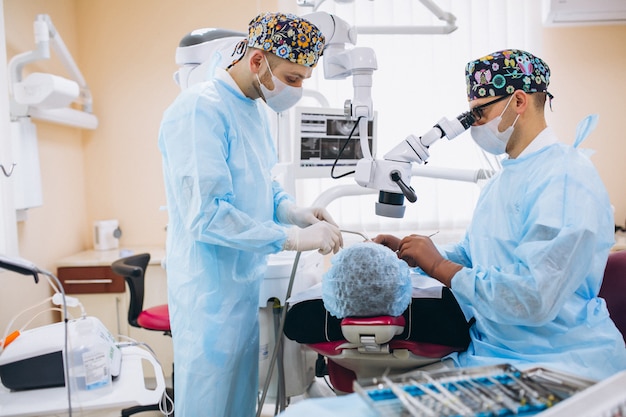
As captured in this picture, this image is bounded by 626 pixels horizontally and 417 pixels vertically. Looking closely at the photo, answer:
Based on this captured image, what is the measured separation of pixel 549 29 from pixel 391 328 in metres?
2.82

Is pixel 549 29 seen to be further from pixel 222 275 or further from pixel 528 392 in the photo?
pixel 528 392

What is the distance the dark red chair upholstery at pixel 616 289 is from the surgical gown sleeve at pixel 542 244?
283 mm

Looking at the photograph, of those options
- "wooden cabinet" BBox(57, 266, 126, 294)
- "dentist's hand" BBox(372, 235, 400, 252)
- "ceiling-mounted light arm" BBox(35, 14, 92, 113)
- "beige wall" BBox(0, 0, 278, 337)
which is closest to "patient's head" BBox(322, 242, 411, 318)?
"dentist's hand" BBox(372, 235, 400, 252)

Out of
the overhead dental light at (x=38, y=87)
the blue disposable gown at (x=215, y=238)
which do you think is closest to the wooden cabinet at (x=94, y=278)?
the overhead dental light at (x=38, y=87)

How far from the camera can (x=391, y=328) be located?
1.17m

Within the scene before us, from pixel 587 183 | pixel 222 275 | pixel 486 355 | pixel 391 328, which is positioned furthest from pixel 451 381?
pixel 222 275

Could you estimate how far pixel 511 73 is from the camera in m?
1.29

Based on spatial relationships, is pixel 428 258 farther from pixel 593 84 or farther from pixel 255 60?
pixel 593 84

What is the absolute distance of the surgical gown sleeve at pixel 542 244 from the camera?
1090mm

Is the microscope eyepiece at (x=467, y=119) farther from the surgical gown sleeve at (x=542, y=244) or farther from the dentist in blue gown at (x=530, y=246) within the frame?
the surgical gown sleeve at (x=542, y=244)

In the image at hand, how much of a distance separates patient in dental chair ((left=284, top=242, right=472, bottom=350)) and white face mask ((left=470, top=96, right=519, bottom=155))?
1.31 ft

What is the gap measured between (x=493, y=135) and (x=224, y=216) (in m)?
0.72

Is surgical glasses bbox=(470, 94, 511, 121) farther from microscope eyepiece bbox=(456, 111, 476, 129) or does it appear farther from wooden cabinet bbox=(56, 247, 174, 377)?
wooden cabinet bbox=(56, 247, 174, 377)

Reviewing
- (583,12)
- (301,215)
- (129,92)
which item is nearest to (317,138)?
(301,215)
